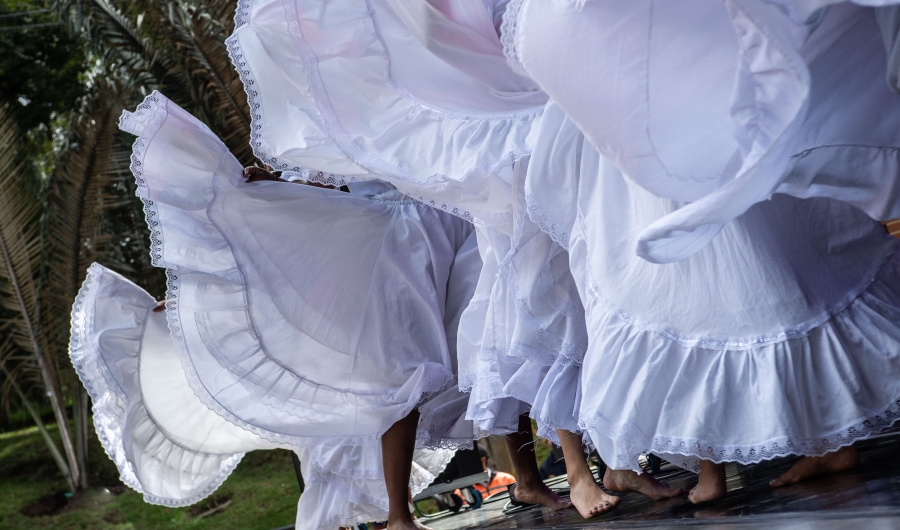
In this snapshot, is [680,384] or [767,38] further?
[680,384]

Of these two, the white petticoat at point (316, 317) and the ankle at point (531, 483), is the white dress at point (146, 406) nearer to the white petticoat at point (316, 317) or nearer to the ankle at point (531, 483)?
the white petticoat at point (316, 317)

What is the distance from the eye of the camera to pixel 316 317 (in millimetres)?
3398

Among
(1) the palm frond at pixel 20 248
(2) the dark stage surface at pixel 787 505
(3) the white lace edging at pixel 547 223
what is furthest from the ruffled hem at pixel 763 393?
(1) the palm frond at pixel 20 248

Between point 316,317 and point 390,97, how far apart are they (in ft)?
3.12

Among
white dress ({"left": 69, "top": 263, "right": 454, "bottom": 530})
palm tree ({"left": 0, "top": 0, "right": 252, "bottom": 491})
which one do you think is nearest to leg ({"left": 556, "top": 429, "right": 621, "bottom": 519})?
white dress ({"left": 69, "top": 263, "right": 454, "bottom": 530})

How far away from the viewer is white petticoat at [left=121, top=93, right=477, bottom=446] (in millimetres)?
3340

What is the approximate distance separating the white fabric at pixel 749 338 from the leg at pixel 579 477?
0.60 metres

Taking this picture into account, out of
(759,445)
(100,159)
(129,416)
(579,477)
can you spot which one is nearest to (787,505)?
(759,445)

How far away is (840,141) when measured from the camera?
6.06 ft

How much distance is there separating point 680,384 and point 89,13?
819 cm

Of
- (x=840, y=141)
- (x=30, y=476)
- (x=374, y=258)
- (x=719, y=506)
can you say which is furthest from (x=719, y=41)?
(x=30, y=476)

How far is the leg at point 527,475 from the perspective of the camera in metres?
3.32

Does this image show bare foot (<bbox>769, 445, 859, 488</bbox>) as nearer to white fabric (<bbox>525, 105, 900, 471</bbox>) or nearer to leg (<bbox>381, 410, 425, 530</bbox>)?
white fabric (<bbox>525, 105, 900, 471</bbox>)

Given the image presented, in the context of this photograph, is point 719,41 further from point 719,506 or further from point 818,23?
point 719,506
